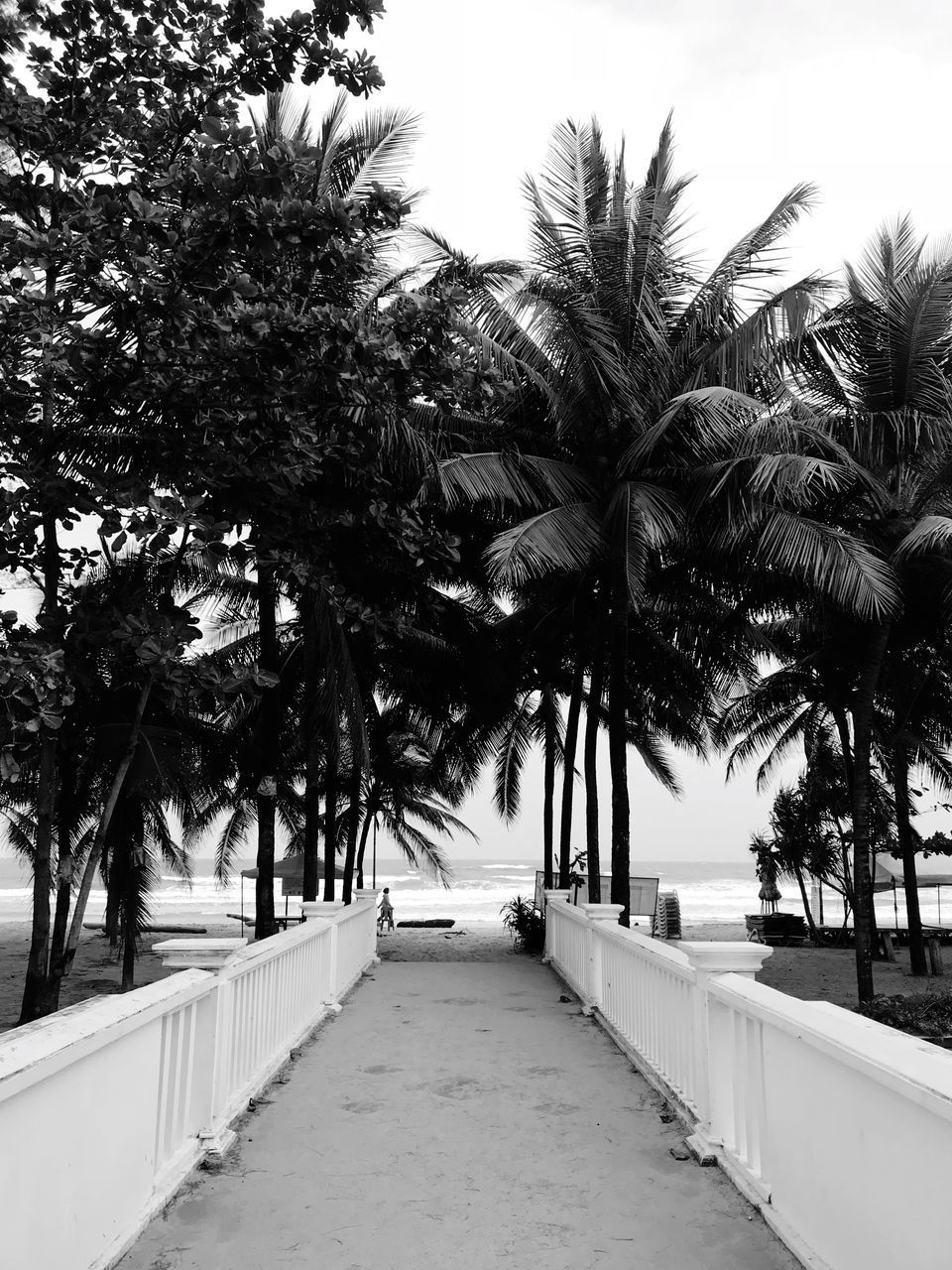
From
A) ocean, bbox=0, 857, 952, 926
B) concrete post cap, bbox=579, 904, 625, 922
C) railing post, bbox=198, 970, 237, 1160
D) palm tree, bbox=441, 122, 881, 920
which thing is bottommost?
ocean, bbox=0, 857, 952, 926

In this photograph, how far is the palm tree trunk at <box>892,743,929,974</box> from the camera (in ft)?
59.6

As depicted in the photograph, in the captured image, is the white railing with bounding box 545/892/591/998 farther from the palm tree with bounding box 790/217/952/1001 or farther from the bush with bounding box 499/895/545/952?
the palm tree with bounding box 790/217/952/1001

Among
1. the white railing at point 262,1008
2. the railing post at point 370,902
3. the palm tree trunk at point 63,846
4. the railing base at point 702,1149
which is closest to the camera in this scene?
the railing base at point 702,1149

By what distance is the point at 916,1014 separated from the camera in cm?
1005

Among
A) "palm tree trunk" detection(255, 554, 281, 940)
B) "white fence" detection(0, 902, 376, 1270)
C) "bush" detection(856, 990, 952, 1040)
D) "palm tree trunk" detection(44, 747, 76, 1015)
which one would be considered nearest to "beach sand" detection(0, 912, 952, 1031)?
"palm tree trunk" detection(44, 747, 76, 1015)

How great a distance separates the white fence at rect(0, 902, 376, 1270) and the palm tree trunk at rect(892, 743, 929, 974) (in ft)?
50.4

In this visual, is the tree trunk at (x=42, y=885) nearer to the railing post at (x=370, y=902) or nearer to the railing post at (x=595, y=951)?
the railing post at (x=370, y=902)

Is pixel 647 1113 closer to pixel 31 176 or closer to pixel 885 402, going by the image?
pixel 31 176

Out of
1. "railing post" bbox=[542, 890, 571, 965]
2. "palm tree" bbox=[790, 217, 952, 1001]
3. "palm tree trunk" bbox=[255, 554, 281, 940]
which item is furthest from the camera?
"railing post" bbox=[542, 890, 571, 965]

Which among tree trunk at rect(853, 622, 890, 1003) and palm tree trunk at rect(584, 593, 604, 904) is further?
palm tree trunk at rect(584, 593, 604, 904)

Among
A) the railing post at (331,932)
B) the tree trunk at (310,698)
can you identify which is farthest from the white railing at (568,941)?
the tree trunk at (310,698)

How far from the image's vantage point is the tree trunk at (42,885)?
7.94 metres

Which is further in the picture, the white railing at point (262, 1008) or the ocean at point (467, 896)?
the ocean at point (467, 896)

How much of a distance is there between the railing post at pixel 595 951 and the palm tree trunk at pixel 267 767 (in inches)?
141
